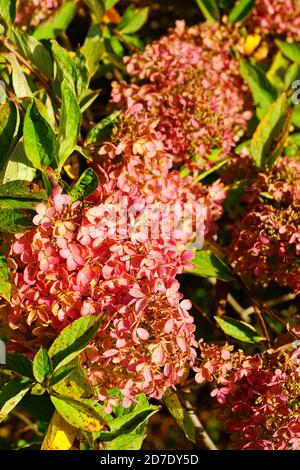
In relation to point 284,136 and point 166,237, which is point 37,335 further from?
point 284,136

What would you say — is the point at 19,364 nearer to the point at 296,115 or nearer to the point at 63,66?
the point at 63,66

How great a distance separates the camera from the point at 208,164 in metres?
1.54

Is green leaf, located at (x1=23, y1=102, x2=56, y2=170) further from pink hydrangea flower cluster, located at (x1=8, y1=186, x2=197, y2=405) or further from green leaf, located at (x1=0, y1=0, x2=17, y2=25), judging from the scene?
green leaf, located at (x1=0, y1=0, x2=17, y2=25)

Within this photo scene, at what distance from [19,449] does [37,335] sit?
0.56 meters

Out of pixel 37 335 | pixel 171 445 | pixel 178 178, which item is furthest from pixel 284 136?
pixel 171 445

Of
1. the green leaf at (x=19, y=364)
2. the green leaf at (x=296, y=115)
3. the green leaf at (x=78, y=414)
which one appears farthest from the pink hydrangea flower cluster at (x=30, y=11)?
the green leaf at (x=78, y=414)

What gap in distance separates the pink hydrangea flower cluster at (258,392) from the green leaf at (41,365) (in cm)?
30

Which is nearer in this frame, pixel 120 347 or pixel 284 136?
pixel 120 347

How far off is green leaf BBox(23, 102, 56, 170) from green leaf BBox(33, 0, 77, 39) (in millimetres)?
580

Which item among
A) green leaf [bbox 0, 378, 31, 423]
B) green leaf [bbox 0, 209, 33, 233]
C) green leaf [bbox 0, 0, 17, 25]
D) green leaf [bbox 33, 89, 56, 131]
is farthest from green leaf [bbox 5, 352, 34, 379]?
green leaf [bbox 0, 0, 17, 25]

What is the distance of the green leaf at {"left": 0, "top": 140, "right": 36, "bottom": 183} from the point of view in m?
1.23

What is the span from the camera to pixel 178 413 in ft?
4.31

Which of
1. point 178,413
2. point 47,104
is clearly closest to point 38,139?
point 47,104

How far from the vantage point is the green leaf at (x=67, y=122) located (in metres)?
1.19
